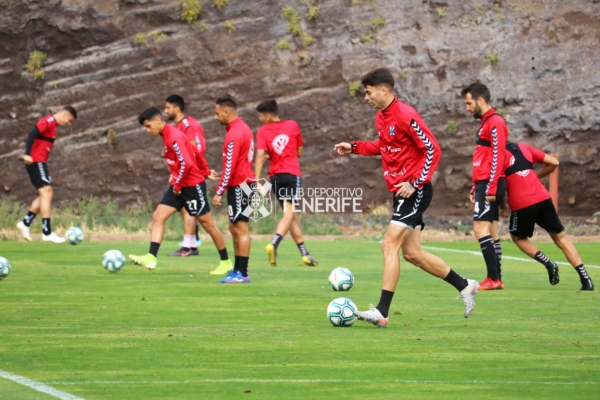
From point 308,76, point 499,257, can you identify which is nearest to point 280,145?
point 499,257

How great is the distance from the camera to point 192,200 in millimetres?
15406

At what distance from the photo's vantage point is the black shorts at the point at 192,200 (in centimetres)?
→ 1539

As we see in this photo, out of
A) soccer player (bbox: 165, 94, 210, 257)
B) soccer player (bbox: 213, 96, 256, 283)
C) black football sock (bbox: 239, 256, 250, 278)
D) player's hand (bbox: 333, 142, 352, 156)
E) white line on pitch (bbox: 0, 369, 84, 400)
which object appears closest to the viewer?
white line on pitch (bbox: 0, 369, 84, 400)

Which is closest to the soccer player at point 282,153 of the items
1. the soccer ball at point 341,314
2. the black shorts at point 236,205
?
the black shorts at point 236,205

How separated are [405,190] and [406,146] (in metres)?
0.45

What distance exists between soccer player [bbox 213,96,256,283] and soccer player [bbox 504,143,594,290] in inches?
135

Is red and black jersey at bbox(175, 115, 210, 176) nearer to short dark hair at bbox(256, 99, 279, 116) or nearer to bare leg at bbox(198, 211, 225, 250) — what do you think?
short dark hair at bbox(256, 99, 279, 116)

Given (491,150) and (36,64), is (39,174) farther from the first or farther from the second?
(36,64)

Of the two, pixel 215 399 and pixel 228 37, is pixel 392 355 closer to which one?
pixel 215 399

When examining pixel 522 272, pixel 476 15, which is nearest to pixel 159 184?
pixel 476 15

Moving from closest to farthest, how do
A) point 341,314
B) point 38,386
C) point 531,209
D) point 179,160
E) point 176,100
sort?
point 38,386 → point 341,314 → point 531,209 → point 179,160 → point 176,100

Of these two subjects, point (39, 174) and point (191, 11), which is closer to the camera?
point (39, 174)

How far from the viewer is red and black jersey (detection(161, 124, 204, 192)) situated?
49.4 ft

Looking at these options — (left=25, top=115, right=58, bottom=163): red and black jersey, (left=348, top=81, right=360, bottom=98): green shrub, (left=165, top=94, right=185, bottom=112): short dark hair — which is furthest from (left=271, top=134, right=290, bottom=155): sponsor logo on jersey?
(left=348, top=81, right=360, bottom=98): green shrub
